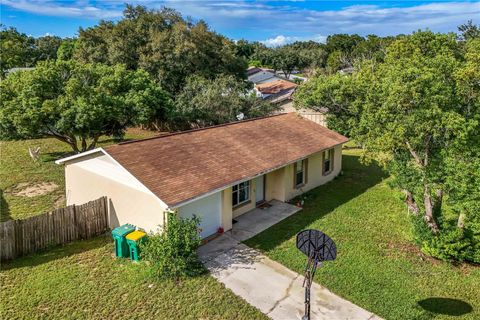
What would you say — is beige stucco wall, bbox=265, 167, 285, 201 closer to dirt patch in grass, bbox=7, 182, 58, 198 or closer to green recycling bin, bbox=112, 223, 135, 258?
green recycling bin, bbox=112, 223, 135, 258

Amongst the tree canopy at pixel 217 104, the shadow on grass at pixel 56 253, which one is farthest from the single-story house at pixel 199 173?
the tree canopy at pixel 217 104

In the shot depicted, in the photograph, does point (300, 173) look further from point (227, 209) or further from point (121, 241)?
point (121, 241)

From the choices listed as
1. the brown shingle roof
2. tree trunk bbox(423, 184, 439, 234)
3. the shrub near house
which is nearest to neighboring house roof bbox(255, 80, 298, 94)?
the brown shingle roof

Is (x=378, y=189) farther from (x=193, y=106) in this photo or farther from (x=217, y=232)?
(x=193, y=106)

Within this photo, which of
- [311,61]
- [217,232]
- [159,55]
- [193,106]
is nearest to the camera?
[217,232]

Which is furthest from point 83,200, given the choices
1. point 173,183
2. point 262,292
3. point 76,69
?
point 76,69

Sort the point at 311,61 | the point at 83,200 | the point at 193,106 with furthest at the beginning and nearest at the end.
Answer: the point at 311,61 < the point at 193,106 < the point at 83,200

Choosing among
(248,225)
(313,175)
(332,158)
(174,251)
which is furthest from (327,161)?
(174,251)
